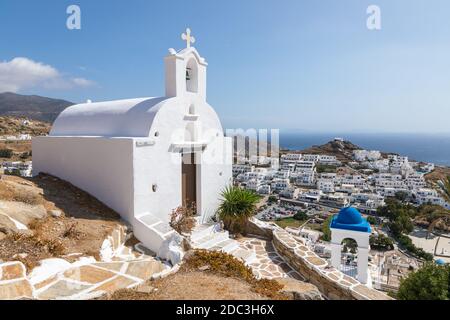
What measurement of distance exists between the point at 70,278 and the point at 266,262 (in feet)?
16.9

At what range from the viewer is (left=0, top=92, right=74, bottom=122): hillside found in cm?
8819

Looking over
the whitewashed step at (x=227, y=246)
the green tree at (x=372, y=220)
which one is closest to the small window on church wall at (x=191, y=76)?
the whitewashed step at (x=227, y=246)

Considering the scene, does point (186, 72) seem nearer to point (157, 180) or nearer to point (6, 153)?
point (157, 180)

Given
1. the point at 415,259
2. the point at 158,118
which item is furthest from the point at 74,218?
the point at 415,259

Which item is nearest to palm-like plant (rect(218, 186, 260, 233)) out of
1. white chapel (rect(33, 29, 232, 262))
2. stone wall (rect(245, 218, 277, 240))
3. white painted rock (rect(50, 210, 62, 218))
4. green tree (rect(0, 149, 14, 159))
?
stone wall (rect(245, 218, 277, 240))

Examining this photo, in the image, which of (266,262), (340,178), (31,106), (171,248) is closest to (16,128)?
(31,106)

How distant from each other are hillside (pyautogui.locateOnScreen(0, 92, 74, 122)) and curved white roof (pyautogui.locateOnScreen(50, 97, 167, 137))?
82.2 m

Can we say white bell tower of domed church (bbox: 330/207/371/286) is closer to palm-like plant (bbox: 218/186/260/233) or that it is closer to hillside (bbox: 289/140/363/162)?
palm-like plant (bbox: 218/186/260/233)

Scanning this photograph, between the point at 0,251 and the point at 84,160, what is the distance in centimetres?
475

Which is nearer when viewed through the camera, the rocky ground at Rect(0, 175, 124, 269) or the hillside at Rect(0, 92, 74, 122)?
Result: the rocky ground at Rect(0, 175, 124, 269)

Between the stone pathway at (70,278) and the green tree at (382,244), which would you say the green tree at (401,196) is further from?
the stone pathway at (70,278)

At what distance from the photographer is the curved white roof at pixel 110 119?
9695 millimetres

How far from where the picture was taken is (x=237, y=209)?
34.4 feet
